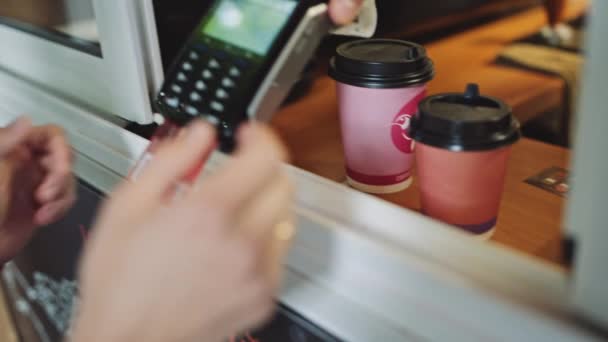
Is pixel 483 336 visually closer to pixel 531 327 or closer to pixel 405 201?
pixel 531 327

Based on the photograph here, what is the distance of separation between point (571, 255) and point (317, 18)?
0.82ft

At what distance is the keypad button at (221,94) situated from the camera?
0.50 metres

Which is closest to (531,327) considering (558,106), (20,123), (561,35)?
(20,123)

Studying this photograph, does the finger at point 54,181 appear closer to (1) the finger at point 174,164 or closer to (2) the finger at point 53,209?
(2) the finger at point 53,209

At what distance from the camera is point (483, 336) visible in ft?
1.26

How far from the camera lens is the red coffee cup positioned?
457 mm

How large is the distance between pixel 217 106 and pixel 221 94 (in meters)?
0.01

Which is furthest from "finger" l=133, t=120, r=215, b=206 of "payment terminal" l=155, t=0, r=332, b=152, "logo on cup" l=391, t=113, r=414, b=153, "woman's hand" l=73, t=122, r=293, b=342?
"logo on cup" l=391, t=113, r=414, b=153

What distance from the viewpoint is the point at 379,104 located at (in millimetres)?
546

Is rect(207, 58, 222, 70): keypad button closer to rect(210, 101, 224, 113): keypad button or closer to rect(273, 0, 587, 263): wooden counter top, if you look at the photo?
rect(210, 101, 224, 113): keypad button

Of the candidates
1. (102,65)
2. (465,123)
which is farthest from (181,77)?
(465,123)

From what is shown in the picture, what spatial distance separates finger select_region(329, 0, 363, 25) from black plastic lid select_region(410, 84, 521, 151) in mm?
90

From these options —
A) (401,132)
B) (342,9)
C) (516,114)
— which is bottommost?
(516,114)

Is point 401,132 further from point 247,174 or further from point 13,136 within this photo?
point 13,136
